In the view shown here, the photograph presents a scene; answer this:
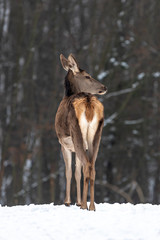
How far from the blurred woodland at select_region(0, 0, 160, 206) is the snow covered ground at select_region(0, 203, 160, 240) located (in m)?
12.3

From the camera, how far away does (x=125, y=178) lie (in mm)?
23234

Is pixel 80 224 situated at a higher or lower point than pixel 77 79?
lower

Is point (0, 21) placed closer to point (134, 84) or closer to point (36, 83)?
point (36, 83)

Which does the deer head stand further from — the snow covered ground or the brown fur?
the snow covered ground

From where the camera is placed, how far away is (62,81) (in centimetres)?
2106

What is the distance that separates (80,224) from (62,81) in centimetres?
1497

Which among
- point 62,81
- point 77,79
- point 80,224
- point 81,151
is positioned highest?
point 62,81

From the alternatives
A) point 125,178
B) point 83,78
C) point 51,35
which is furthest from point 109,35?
point 83,78

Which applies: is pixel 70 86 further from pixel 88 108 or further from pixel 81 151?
pixel 81 151

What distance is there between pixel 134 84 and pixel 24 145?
15.0ft

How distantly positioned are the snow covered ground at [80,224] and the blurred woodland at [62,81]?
12300mm

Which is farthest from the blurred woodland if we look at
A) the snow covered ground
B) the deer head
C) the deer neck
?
the snow covered ground

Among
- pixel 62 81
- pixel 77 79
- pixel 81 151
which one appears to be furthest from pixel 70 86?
pixel 62 81

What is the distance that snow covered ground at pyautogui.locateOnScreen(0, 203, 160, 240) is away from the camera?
19.0 ft
